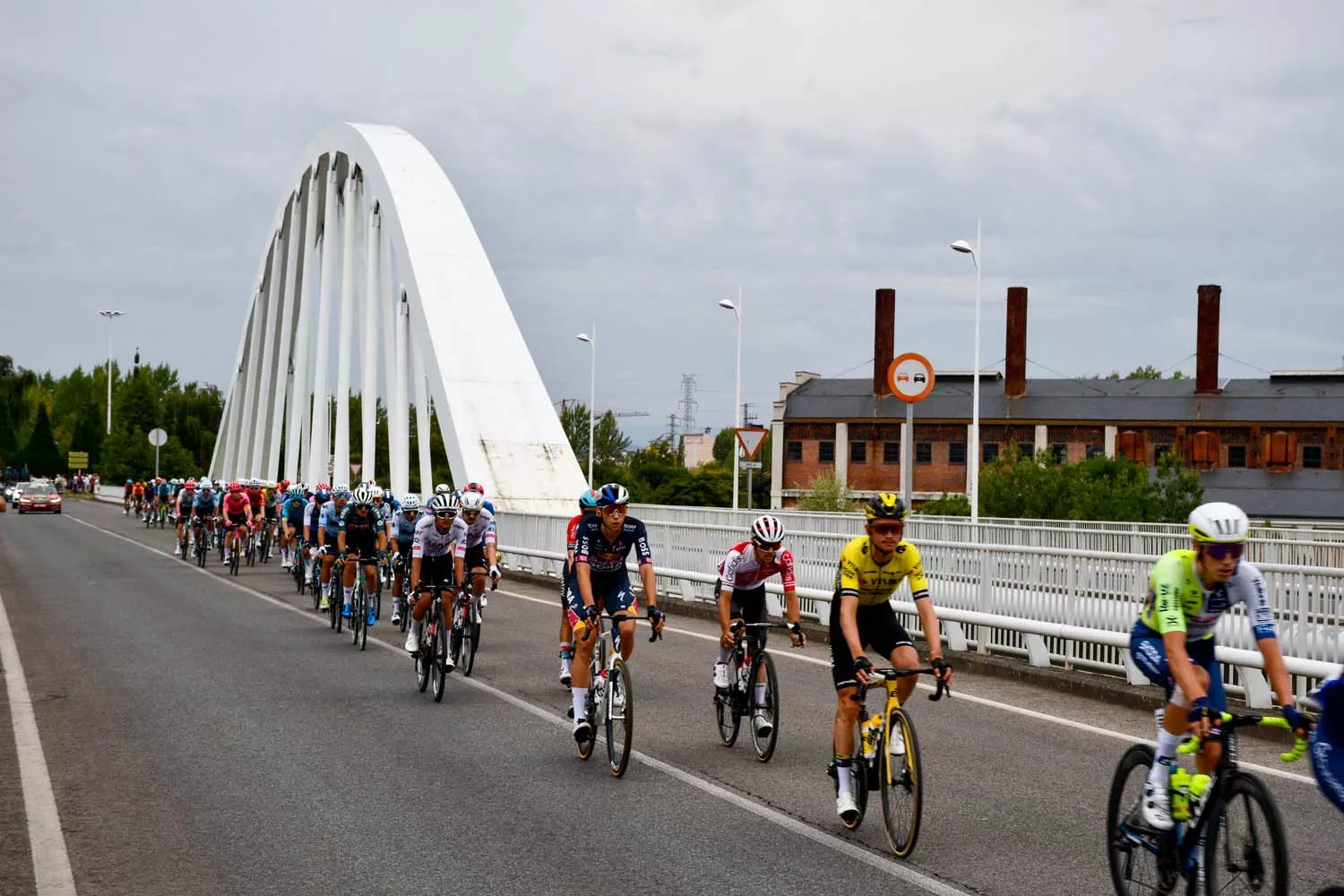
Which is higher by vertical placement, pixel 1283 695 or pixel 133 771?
pixel 1283 695

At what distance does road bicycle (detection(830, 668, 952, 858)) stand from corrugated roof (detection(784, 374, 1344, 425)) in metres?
72.6

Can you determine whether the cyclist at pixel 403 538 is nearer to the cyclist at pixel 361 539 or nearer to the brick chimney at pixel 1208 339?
the cyclist at pixel 361 539

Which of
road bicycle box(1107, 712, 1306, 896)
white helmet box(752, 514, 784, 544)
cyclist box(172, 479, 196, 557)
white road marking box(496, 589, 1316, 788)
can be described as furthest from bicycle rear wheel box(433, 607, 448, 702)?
cyclist box(172, 479, 196, 557)

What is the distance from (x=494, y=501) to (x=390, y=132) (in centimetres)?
1270

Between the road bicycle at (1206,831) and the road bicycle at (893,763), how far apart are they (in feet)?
3.21

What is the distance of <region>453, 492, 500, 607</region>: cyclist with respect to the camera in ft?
42.7

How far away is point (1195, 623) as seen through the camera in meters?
6.00

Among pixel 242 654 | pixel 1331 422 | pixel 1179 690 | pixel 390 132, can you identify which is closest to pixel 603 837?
pixel 1179 690

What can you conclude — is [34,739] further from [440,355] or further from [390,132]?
[390,132]

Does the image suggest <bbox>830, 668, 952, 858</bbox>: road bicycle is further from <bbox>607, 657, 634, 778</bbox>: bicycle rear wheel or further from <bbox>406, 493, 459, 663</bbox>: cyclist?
<bbox>406, 493, 459, 663</bbox>: cyclist

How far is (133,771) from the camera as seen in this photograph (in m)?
8.89

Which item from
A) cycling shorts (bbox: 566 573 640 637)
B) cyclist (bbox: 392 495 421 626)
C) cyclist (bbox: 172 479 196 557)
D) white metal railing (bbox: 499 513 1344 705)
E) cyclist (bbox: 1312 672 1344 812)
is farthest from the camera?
cyclist (bbox: 172 479 196 557)

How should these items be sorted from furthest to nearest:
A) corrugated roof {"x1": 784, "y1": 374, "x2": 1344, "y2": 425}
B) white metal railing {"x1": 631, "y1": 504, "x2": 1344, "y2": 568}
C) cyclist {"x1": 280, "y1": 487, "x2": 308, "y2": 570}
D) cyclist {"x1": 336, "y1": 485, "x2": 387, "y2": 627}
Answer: corrugated roof {"x1": 784, "y1": 374, "x2": 1344, "y2": 425}, cyclist {"x1": 280, "y1": 487, "x2": 308, "y2": 570}, white metal railing {"x1": 631, "y1": 504, "x2": 1344, "y2": 568}, cyclist {"x1": 336, "y1": 485, "x2": 387, "y2": 627}

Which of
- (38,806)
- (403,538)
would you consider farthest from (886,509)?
Result: (403,538)
